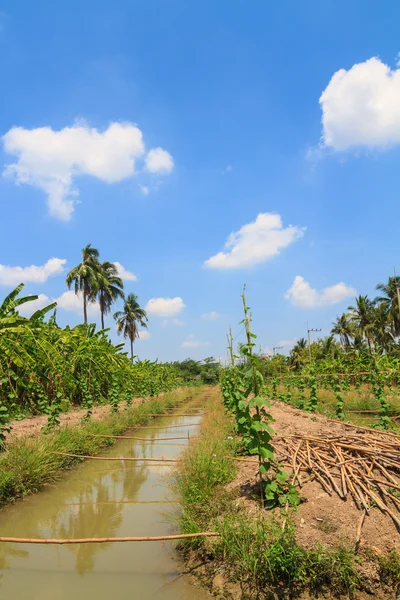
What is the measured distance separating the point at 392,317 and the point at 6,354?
40.8 meters

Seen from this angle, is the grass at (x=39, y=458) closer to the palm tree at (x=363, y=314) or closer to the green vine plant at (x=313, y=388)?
the green vine plant at (x=313, y=388)

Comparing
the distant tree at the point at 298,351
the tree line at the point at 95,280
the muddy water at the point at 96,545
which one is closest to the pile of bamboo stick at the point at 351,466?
the muddy water at the point at 96,545

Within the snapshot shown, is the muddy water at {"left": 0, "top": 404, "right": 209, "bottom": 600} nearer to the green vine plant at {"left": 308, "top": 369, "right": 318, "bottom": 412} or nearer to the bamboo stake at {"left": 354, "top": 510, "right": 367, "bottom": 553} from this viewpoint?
the bamboo stake at {"left": 354, "top": 510, "right": 367, "bottom": 553}

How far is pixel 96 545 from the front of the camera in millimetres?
5094

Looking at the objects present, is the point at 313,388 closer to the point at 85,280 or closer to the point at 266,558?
the point at 266,558

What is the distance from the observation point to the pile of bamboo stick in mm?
4492

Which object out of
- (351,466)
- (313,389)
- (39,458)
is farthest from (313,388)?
(39,458)

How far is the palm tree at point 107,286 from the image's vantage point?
35844 millimetres

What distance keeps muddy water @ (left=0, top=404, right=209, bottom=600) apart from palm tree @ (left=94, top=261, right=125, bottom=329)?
26.8 m

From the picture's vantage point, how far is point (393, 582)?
3512mm

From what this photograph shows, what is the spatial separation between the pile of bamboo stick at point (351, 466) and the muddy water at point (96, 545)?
6.55ft

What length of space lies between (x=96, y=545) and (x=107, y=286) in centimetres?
3270

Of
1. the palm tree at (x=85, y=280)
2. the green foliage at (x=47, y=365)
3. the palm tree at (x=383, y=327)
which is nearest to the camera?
the green foliage at (x=47, y=365)

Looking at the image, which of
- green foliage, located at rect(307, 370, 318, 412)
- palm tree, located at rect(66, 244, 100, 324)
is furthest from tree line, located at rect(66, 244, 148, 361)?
green foliage, located at rect(307, 370, 318, 412)
